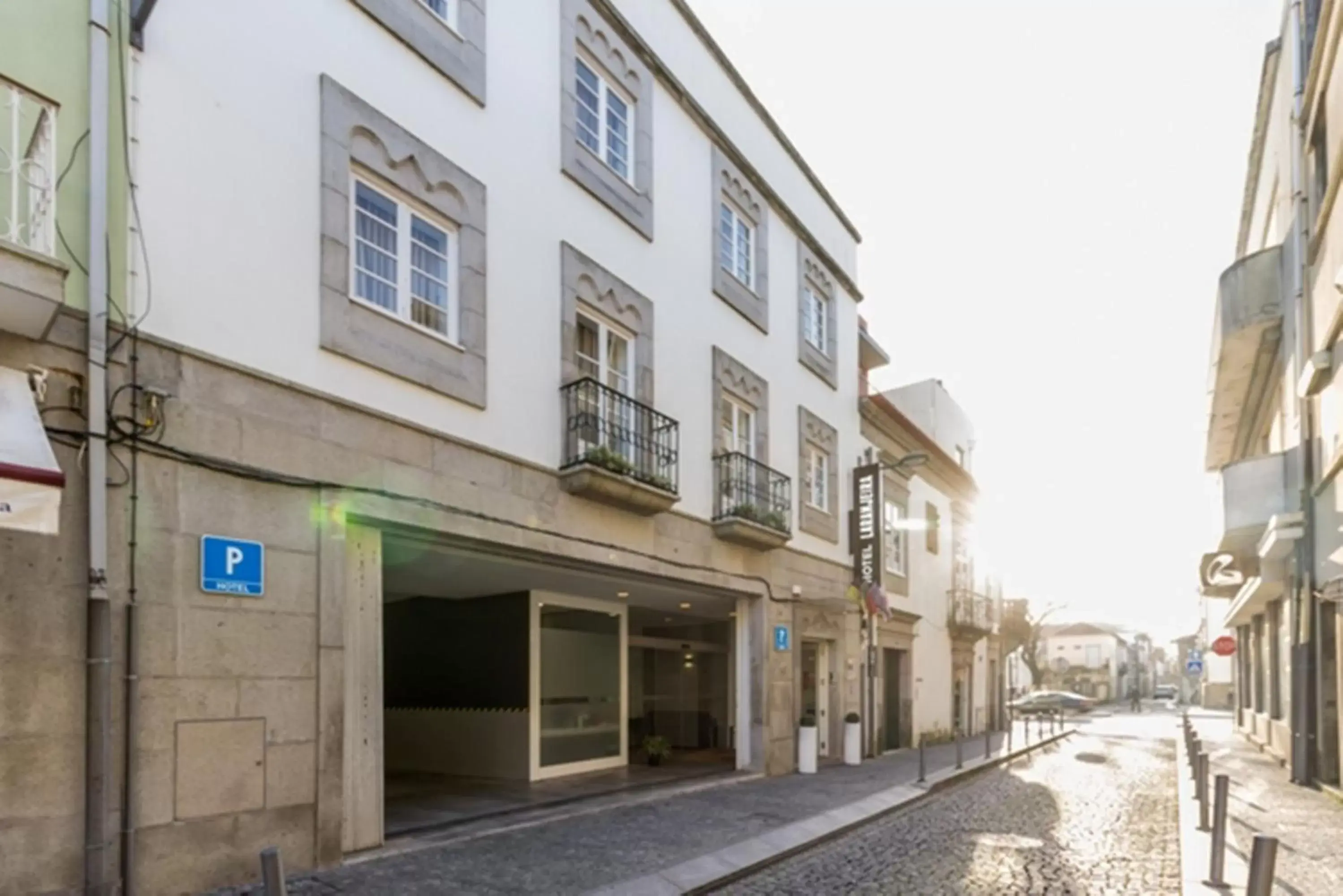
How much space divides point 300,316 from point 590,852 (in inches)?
214

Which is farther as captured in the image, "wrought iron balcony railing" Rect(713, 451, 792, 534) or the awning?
"wrought iron balcony railing" Rect(713, 451, 792, 534)

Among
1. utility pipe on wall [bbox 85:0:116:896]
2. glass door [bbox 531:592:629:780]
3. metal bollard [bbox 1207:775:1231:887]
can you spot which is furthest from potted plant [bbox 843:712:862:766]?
utility pipe on wall [bbox 85:0:116:896]

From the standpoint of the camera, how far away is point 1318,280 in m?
13.3

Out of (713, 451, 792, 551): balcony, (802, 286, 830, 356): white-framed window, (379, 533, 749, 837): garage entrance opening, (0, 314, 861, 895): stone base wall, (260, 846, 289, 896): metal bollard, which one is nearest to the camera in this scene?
(260, 846, 289, 896): metal bollard

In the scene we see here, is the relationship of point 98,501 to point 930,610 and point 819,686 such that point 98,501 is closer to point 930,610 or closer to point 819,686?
point 819,686

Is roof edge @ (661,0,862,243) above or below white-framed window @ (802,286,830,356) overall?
above

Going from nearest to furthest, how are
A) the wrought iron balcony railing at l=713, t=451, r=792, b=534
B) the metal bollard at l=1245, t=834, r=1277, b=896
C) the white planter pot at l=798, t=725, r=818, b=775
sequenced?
1. the metal bollard at l=1245, t=834, r=1277, b=896
2. the wrought iron balcony railing at l=713, t=451, r=792, b=534
3. the white planter pot at l=798, t=725, r=818, b=775

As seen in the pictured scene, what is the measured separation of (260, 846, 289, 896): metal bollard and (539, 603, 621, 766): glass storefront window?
9866 mm

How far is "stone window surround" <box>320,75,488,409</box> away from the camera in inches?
336

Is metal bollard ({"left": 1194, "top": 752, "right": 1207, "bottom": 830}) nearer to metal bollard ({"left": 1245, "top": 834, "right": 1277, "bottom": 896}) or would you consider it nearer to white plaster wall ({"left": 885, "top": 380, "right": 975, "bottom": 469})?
metal bollard ({"left": 1245, "top": 834, "right": 1277, "bottom": 896})

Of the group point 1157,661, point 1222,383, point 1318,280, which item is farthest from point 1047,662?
point 1318,280

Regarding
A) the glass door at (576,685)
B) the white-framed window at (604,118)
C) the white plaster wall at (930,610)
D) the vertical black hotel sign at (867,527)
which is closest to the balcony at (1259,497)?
the vertical black hotel sign at (867,527)

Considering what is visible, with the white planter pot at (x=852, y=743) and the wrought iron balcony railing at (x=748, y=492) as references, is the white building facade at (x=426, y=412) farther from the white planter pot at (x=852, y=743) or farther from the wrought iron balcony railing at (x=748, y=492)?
the white planter pot at (x=852, y=743)

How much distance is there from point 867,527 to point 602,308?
31.1 feet
